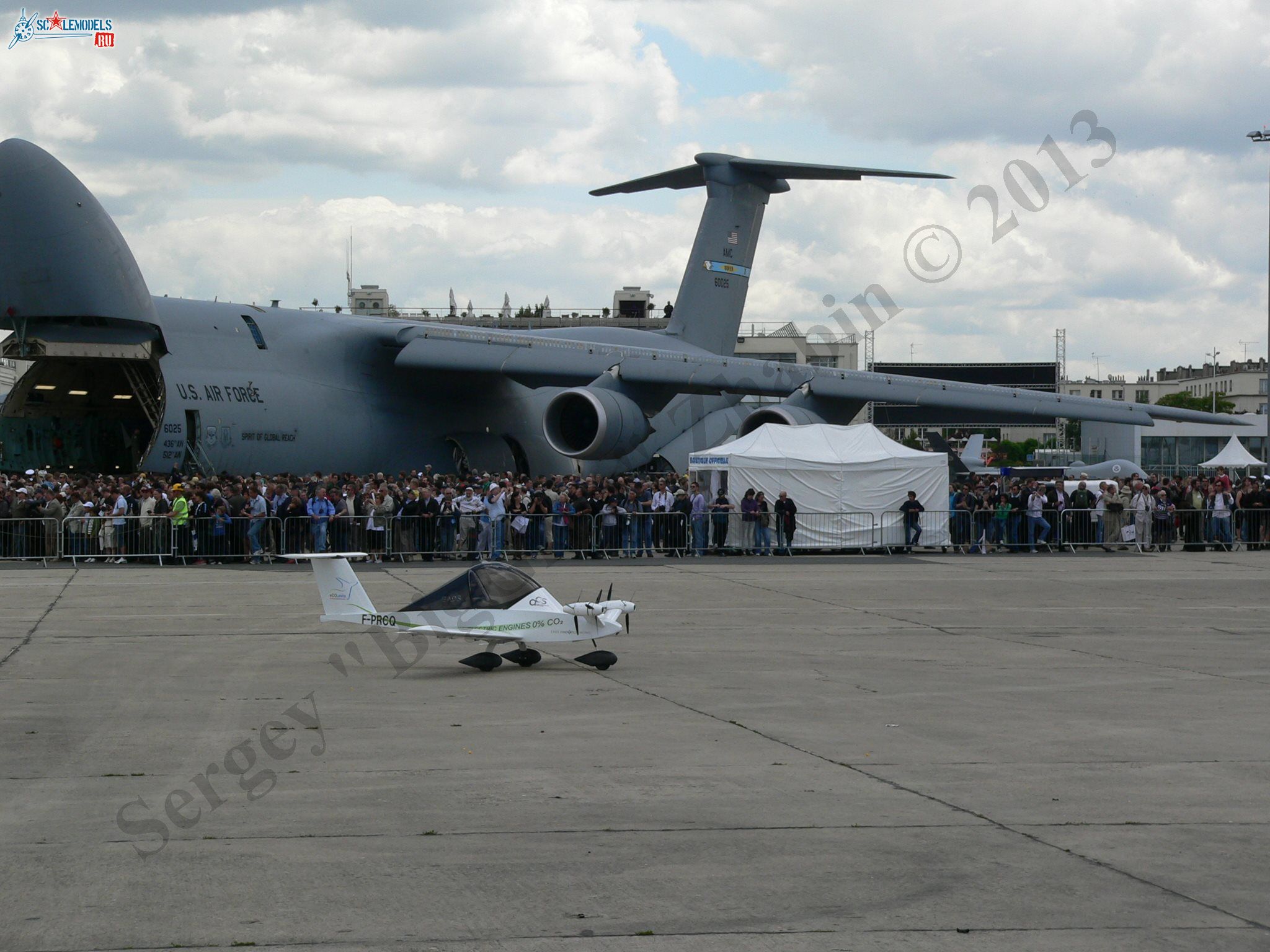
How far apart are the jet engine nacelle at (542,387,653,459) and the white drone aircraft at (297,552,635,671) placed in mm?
14007

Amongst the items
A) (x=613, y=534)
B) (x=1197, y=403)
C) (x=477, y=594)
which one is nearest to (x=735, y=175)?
(x=613, y=534)

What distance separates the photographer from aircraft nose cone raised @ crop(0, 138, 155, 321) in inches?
820

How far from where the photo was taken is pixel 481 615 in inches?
458

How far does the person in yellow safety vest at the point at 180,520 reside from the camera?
22.5m

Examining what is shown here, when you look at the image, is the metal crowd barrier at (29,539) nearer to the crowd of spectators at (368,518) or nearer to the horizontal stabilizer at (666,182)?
the crowd of spectators at (368,518)

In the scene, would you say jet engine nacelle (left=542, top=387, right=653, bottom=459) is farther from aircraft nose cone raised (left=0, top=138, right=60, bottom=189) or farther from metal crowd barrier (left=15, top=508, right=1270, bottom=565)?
aircraft nose cone raised (left=0, top=138, right=60, bottom=189)

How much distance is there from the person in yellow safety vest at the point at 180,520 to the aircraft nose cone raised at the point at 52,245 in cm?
302

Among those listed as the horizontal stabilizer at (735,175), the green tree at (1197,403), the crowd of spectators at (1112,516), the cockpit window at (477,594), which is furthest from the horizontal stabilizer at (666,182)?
the green tree at (1197,403)

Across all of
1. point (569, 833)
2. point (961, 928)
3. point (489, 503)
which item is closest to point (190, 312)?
point (489, 503)

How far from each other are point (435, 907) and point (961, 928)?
197 centimetres

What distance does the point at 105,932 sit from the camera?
5.02 m

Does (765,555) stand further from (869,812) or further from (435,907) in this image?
(435,907)

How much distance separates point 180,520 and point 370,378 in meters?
6.30

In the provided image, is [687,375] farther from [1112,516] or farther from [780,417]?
[1112,516]
